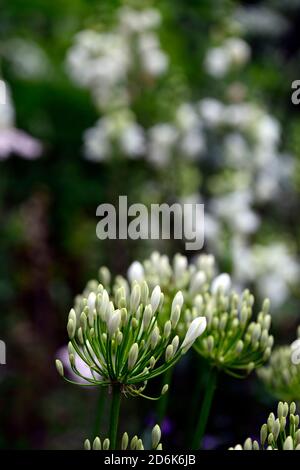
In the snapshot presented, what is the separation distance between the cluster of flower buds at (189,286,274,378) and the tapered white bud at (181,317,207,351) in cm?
11

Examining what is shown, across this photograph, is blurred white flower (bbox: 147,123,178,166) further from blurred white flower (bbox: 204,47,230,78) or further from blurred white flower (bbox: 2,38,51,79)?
blurred white flower (bbox: 2,38,51,79)

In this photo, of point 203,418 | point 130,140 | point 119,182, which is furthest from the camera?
point 119,182

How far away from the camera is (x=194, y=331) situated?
Answer: 92 cm

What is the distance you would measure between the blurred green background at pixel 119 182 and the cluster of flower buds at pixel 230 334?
883 millimetres

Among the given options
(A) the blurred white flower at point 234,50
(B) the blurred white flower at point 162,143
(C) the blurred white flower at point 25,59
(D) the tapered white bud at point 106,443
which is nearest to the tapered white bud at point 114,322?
(D) the tapered white bud at point 106,443

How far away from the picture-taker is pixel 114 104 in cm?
278

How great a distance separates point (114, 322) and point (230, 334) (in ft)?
0.85

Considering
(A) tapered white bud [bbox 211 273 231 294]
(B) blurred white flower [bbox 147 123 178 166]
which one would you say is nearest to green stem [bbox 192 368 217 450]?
(A) tapered white bud [bbox 211 273 231 294]

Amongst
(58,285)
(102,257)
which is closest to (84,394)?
(58,285)

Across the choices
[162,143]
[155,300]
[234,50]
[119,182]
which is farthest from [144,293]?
[234,50]

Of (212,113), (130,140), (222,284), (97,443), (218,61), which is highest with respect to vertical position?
(218,61)

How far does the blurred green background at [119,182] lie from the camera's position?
2.77m

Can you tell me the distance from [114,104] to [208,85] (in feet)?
3.45

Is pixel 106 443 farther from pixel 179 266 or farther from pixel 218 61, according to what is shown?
pixel 218 61
